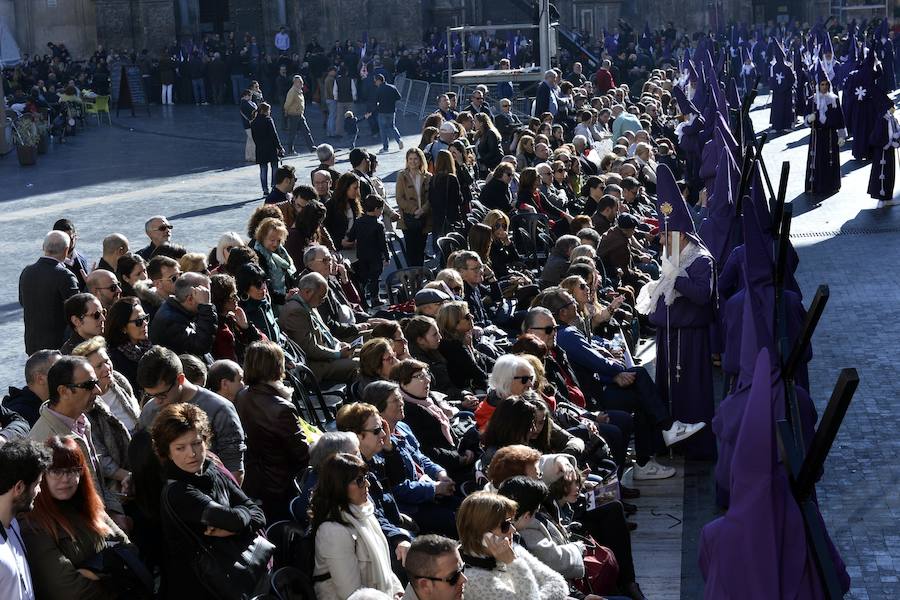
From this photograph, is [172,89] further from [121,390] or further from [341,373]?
[121,390]

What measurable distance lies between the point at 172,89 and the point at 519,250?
28879 mm

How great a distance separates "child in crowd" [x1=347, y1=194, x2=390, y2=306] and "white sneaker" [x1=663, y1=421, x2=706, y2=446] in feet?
14.1

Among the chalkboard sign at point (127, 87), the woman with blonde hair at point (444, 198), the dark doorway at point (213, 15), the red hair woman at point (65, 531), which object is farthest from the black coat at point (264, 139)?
the dark doorway at point (213, 15)

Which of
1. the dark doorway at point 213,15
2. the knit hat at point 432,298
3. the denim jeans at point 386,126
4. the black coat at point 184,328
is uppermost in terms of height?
the dark doorway at point 213,15

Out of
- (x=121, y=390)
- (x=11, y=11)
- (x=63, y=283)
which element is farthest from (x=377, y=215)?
(x=11, y=11)

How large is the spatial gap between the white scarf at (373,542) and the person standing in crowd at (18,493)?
1.32 meters

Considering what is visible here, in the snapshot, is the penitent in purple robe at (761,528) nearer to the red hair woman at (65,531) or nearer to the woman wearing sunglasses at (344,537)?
the woman wearing sunglasses at (344,537)

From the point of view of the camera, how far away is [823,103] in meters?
23.7

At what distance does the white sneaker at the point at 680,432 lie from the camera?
34.1 ft

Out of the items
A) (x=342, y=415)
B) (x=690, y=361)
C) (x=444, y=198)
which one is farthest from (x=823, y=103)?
(x=342, y=415)

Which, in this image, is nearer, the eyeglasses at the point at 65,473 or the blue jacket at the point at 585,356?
the eyeglasses at the point at 65,473

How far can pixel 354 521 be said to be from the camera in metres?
6.35

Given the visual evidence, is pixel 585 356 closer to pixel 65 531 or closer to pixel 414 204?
pixel 65 531

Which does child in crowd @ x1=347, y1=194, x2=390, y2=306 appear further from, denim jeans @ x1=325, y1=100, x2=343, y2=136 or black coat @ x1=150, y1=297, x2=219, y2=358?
denim jeans @ x1=325, y1=100, x2=343, y2=136
